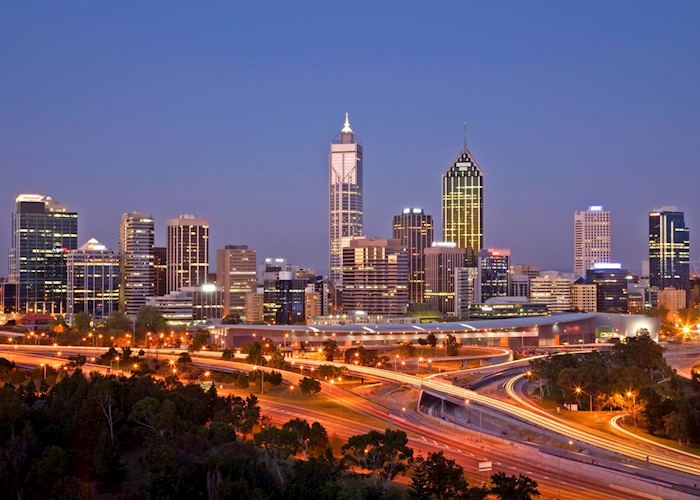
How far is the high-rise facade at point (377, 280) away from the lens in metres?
179

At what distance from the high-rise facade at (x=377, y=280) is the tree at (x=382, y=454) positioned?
462 feet

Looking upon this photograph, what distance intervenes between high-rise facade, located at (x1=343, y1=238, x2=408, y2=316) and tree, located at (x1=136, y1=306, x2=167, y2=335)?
2414 inches

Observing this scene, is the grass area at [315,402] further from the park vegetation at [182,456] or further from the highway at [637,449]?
the highway at [637,449]

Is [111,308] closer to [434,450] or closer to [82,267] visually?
[82,267]

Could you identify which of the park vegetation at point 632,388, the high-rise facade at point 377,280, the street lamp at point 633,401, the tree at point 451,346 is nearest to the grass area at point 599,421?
the street lamp at point 633,401

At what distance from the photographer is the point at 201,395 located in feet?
166

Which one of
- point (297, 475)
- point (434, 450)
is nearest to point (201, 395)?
point (434, 450)

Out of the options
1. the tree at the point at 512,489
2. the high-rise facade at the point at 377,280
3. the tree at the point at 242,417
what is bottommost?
the tree at the point at 242,417

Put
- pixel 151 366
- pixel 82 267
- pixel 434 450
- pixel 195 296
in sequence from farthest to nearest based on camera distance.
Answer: pixel 82 267
pixel 195 296
pixel 151 366
pixel 434 450

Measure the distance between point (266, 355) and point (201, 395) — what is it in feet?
106

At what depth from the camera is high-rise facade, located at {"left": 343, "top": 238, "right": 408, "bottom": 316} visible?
17925cm

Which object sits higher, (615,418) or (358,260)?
(358,260)

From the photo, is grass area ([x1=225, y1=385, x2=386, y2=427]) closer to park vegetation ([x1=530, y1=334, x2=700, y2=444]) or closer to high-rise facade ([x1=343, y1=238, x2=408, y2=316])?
park vegetation ([x1=530, y1=334, x2=700, y2=444])

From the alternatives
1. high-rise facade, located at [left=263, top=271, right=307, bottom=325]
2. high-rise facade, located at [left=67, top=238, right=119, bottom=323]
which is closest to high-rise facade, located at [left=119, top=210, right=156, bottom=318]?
high-rise facade, located at [left=67, top=238, right=119, bottom=323]
